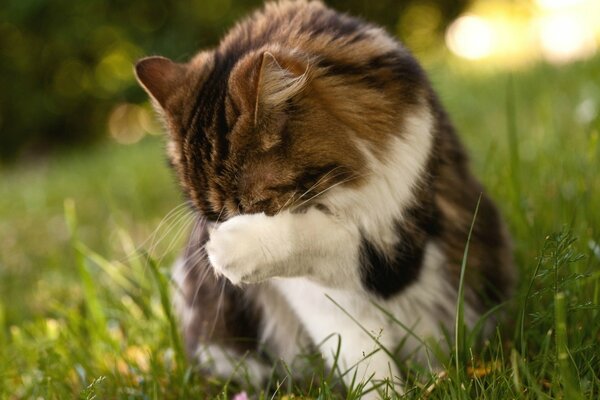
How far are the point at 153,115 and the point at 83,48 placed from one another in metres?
7.86

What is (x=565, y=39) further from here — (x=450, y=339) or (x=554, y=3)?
(x=450, y=339)

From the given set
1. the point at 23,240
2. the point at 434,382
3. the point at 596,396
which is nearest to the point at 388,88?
the point at 434,382

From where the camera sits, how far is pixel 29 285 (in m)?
3.29

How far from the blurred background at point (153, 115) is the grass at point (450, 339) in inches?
0.7

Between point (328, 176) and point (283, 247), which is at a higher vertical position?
point (328, 176)

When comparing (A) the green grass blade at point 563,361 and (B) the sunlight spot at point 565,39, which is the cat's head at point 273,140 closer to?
(A) the green grass blade at point 563,361

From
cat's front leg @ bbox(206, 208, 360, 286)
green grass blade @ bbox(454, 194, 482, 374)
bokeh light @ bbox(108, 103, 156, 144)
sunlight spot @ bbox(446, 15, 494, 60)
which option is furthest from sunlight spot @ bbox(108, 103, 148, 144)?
green grass blade @ bbox(454, 194, 482, 374)

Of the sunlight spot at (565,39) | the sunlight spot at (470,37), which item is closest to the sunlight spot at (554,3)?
the sunlight spot at (565,39)

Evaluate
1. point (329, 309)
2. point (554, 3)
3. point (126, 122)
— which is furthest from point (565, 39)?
point (126, 122)

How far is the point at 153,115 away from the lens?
220 cm

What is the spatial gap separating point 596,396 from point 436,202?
0.65m

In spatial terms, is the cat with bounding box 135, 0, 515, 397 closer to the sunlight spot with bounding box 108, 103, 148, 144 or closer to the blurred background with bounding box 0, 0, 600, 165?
the blurred background with bounding box 0, 0, 600, 165

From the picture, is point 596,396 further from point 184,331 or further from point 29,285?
Result: point 29,285

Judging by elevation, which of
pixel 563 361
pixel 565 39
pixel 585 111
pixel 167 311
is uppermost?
pixel 563 361
